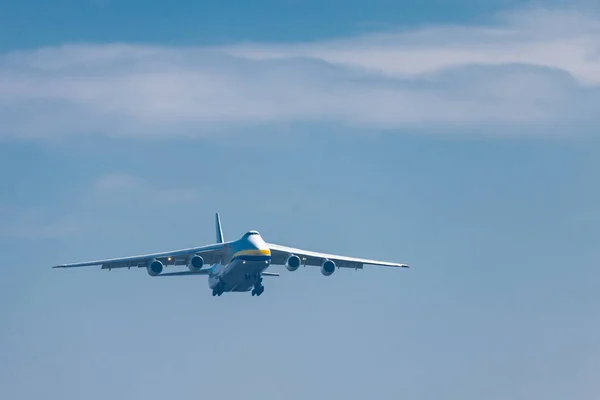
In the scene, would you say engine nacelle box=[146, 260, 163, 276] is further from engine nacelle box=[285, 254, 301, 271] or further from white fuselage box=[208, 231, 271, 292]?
engine nacelle box=[285, 254, 301, 271]

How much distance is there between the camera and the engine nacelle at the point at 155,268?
95.7m

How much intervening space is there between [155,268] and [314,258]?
11196 millimetres

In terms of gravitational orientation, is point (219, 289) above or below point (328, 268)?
below

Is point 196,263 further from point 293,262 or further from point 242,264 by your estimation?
point 293,262

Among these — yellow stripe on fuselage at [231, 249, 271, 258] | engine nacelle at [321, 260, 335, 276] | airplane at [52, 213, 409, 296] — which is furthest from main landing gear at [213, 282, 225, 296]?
engine nacelle at [321, 260, 335, 276]

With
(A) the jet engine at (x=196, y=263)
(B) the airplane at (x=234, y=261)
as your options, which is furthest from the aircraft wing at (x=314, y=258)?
(A) the jet engine at (x=196, y=263)

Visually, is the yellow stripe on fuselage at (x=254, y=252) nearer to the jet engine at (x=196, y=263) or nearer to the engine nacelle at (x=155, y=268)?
the jet engine at (x=196, y=263)

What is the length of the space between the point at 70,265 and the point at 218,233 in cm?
1813

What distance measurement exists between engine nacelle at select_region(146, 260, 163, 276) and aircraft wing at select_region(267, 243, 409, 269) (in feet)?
23.5

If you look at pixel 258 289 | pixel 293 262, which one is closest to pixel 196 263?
pixel 258 289

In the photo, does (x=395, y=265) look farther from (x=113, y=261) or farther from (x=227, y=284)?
(x=113, y=261)

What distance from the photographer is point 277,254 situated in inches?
3861

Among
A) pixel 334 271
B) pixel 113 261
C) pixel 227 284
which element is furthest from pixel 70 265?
pixel 334 271

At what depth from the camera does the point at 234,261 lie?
93375mm
